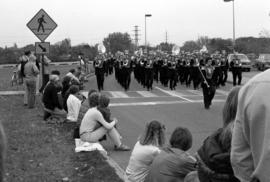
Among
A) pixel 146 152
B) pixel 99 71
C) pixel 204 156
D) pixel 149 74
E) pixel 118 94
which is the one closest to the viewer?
pixel 204 156

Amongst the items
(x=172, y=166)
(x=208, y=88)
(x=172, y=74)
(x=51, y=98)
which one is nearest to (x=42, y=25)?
(x=51, y=98)

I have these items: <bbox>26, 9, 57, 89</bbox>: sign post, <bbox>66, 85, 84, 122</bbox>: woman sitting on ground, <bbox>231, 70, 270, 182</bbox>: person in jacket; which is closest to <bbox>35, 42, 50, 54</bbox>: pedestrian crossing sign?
<bbox>26, 9, 57, 89</bbox>: sign post

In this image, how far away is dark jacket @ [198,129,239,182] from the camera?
344cm

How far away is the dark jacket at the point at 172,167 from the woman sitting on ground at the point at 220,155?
115 cm

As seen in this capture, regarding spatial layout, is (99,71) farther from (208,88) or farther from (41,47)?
(208,88)

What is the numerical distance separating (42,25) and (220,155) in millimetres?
15593

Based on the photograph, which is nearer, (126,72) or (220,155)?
(220,155)

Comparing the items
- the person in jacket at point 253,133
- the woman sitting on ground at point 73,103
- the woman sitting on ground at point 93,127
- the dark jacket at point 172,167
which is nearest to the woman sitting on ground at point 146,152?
the dark jacket at point 172,167

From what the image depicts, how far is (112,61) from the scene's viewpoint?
3581 cm

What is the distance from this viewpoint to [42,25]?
18.3m

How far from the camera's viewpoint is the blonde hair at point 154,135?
6305mm

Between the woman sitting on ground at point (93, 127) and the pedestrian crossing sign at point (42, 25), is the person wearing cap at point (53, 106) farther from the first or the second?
the pedestrian crossing sign at point (42, 25)

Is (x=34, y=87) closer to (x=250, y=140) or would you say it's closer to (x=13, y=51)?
(x=250, y=140)

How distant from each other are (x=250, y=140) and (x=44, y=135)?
29.3 ft
